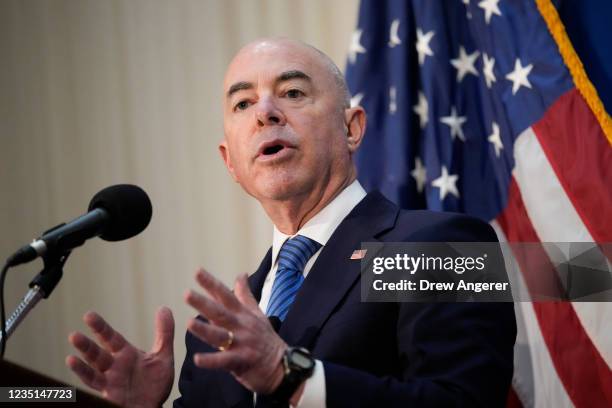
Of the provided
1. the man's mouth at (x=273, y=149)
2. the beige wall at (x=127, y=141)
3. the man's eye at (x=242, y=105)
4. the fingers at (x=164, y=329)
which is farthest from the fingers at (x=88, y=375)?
the beige wall at (x=127, y=141)

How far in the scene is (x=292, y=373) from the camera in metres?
1.38

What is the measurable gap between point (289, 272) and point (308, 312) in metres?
0.23

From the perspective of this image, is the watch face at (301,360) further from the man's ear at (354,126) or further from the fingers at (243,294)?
the man's ear at (354,126)

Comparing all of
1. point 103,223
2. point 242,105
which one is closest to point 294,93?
point 242,105

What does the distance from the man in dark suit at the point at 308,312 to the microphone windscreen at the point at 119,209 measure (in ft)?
0.58

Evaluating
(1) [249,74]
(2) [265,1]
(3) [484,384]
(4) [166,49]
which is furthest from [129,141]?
(3) [484,384]

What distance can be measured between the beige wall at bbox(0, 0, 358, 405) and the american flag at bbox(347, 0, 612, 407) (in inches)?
25.2

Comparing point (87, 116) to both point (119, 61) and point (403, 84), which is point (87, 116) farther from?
point (403, 84)

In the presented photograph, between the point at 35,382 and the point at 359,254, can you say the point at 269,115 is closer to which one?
the point at 359,254

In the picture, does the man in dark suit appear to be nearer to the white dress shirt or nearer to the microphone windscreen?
the white dress shirt

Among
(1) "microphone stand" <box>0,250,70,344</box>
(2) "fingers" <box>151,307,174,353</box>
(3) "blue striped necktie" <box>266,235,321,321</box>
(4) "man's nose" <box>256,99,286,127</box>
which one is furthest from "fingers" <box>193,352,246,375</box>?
(4) "man's nose" <box>256,99,286,127</box>

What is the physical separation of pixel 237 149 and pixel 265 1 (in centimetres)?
170

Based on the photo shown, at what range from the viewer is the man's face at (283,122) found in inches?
81.0

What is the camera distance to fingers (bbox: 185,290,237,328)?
50.4 inches
